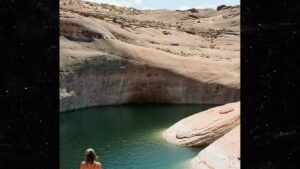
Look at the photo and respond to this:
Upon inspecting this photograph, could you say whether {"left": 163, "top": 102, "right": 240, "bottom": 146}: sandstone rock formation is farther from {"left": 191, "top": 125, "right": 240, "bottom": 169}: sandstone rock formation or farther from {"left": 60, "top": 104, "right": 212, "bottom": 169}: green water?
{"left": 191, "top": 125, "right": 240, "bottom": 169}: sandstone rock formation

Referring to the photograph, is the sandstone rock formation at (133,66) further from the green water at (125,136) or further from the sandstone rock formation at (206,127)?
the sandstone rock formation at (206,127)

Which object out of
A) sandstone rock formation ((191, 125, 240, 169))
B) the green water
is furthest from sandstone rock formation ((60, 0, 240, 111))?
sandstone rock formation ((191, 125, 240, 169))

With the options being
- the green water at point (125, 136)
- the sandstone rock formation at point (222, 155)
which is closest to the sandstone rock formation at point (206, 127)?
the green water at point (125, 136)

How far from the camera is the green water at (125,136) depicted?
18.3 metres

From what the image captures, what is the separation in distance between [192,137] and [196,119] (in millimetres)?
1290

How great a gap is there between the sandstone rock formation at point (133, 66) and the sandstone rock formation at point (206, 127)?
1046 centimetres

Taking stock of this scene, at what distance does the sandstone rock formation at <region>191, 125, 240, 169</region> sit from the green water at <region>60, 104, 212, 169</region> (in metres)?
0.74

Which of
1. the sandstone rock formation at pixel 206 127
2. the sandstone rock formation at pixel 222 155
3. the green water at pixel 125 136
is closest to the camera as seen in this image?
the sandstone rock formation at pixel 222 155

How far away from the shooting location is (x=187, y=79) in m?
34.2

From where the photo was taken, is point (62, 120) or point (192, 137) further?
point (62, 120)

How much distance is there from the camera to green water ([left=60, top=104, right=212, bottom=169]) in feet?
60.1

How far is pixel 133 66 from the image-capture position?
3341 centimetres
